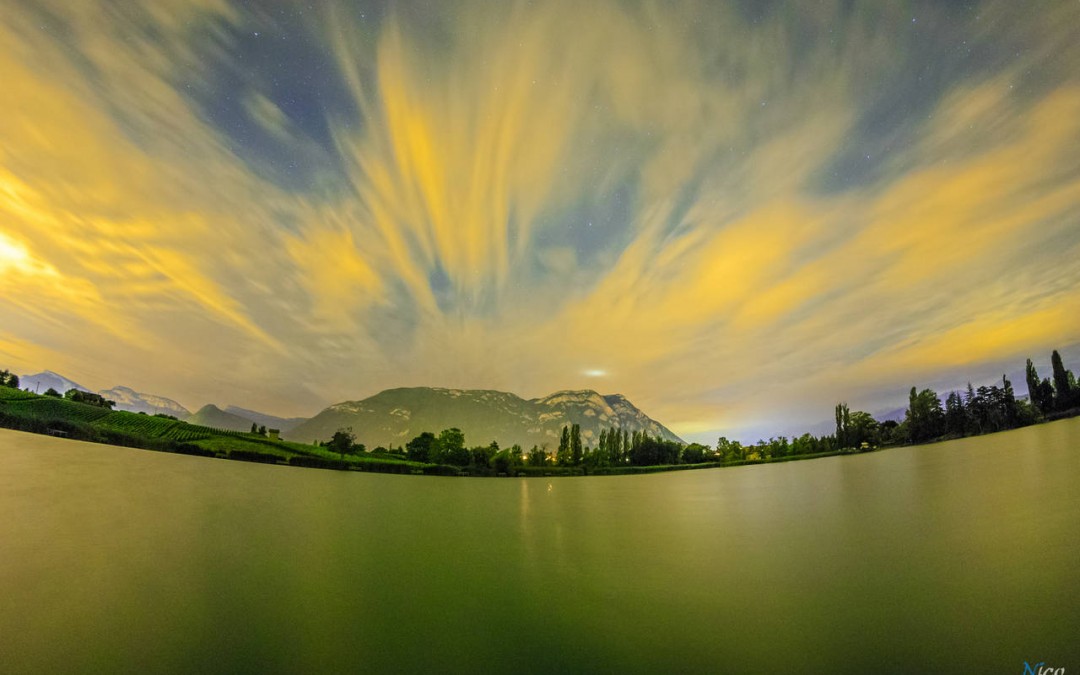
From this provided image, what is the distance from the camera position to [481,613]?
37.3 ft

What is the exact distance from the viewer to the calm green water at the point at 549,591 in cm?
875

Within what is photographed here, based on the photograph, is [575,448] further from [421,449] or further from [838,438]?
[838,438]

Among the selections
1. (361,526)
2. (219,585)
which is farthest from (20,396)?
(219,585)

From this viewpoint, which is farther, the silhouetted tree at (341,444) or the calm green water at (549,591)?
the silhouetted tree at (341,444)

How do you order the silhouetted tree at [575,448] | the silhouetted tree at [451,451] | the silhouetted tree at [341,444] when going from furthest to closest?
the silhouetted tree at [575,448] → the silhouetted tree at [341,444] → the silhouetted tree at [451,451]

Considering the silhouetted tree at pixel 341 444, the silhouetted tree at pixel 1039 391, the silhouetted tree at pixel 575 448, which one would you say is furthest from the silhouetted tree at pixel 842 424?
the silhouetted tree at pixel 341 444

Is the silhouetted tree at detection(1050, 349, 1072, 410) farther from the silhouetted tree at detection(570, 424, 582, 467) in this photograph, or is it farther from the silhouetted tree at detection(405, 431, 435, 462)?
the silhouetted tree at detection(405, 431, 435, 462)

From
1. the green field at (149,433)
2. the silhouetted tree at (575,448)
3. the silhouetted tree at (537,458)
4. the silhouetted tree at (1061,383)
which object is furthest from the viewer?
the silhouetted tree at (575,448)

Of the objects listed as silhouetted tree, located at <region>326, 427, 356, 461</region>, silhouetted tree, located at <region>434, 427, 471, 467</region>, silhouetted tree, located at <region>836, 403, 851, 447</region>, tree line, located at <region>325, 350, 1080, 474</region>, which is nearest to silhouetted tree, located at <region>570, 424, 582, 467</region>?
tree line, located at <region>325, 350, 1080, 474</region>

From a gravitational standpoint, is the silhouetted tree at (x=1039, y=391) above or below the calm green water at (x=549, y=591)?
above

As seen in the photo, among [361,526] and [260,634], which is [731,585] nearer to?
[260,634]

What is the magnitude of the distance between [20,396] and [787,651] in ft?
449

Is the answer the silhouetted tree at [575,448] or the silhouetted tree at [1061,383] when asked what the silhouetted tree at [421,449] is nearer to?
the silhouetted tree at [575,448]

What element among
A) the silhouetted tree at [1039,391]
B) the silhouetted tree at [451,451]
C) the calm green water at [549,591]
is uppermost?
the silhouetted tree at [1039,391]
